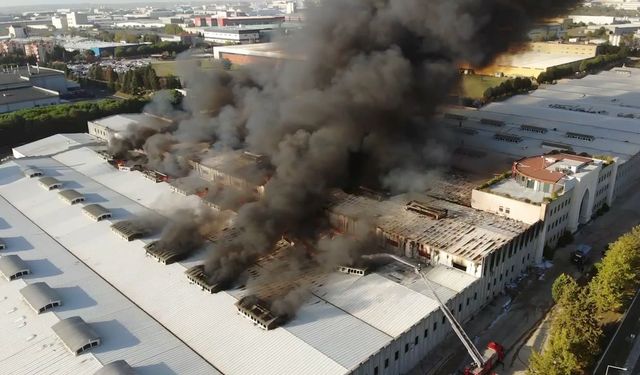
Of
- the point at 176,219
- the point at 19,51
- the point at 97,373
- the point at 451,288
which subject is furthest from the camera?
the point at 19,51

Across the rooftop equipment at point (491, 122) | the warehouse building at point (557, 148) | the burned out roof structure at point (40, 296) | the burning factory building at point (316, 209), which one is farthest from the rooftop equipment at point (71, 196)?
the rooftop equipment at point (491, 122)

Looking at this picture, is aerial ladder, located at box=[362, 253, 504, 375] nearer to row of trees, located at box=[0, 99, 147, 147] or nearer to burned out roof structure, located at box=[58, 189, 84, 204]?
burned out roof structure, located at box=[58, 189, 84, 204]

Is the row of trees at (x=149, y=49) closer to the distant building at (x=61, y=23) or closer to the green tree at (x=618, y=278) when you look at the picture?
the green tree at (x=618, y=278)

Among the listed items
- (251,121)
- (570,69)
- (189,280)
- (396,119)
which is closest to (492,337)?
(189,280)

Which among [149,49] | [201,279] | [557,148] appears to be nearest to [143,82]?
[149,49]

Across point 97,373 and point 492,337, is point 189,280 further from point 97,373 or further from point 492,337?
point 492,337

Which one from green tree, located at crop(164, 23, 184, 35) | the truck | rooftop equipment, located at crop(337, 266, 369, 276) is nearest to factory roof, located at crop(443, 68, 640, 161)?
the truck
